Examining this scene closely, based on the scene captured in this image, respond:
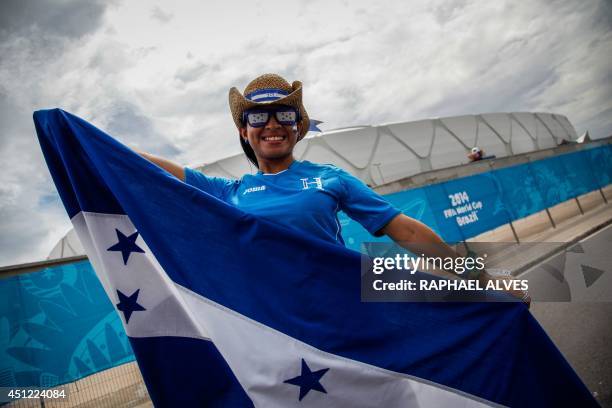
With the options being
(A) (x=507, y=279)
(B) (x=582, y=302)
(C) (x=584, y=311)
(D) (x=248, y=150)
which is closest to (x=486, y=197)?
(B) (x=582, y=302)

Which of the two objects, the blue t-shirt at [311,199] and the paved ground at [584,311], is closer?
the blue t-shirt at [311,199]

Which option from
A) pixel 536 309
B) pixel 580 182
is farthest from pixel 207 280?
pixel 580 182

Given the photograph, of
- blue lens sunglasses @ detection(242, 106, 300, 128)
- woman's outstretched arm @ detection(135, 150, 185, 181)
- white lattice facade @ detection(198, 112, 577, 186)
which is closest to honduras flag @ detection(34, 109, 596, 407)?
woman's outstretched arm @ detection(135, 150, 185, 181)

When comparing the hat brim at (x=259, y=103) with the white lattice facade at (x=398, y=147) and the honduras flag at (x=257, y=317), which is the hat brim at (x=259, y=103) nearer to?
the honduras flag at (x=257, y=317)

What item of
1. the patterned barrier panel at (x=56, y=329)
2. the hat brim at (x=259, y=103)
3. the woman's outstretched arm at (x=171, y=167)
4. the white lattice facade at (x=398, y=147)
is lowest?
the patterned barrier panel at (x=56, y=329)

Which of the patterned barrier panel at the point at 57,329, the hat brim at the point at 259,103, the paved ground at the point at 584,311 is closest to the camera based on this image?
the hat brim at the point at 259,103

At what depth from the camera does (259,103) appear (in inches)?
70.3

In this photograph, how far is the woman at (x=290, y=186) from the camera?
163cm

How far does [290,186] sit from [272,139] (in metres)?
0.29

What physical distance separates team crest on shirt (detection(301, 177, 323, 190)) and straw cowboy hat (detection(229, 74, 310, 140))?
1.44ft

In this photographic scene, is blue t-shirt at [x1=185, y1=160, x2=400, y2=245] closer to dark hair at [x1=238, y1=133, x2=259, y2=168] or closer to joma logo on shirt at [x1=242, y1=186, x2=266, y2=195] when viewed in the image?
joma logo on shirt at [x1=242, y1=186, x2=266, y2=195]

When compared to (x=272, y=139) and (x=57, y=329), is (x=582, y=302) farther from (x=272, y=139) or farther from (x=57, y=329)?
(x=57, y=329)

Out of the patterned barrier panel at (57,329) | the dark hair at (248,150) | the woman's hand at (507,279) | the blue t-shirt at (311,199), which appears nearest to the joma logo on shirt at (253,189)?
the blue t-shirt at (311,199)

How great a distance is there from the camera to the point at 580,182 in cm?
1432
